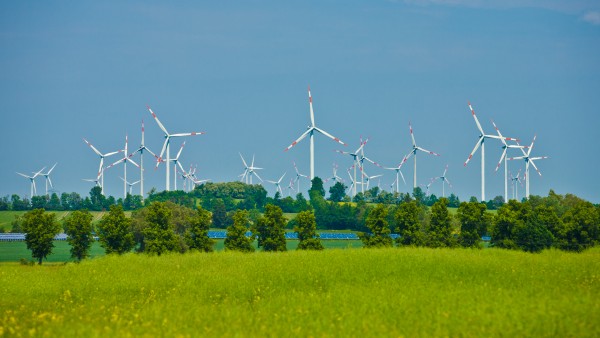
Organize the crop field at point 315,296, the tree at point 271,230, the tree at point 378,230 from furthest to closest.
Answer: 1. the tree at point 271,230
2. the tree at point 378,230
3. the crop field at point 315,296

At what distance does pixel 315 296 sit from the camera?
31.4 meters

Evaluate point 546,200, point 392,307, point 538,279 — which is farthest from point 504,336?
point 546,200

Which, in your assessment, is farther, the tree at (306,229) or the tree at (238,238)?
the tree at (306,229)

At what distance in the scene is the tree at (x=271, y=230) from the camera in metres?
77.5

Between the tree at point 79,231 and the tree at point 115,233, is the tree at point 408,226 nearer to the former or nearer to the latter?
the tree at point 115,233

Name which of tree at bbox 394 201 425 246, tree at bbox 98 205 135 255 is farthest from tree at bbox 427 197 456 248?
tree at bbox 98 205 135 255

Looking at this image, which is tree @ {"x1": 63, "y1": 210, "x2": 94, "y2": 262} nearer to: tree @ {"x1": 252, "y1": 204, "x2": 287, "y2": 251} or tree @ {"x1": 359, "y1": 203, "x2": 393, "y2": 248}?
tree @ {"x1": 252, "y1": 204, "x2": 287, "y2": 251}

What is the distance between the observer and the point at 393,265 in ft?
129

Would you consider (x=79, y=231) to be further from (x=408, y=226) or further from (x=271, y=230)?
(x=408, y=226)

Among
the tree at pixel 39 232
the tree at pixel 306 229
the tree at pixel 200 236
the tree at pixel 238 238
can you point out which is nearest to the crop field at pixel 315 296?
the tree at pixel 200 236

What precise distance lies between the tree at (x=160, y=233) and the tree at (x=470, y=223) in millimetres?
26991

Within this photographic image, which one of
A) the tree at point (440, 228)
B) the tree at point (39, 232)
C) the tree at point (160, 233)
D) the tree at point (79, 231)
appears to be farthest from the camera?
the tree at point (79, 231)

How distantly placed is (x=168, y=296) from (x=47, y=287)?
8.33 meters

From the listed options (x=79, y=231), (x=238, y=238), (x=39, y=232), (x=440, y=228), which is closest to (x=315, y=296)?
(x=238, y=238)
